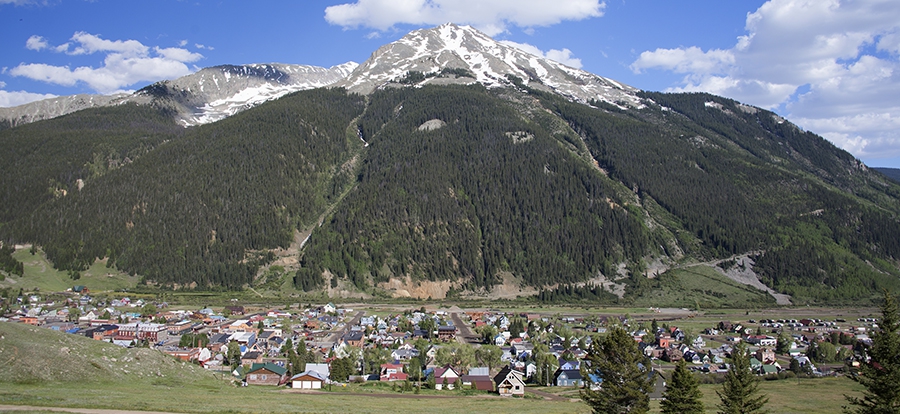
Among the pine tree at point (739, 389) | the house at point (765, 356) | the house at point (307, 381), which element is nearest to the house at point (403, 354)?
the house at point (307, 381)

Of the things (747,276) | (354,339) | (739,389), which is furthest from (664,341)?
(747,276)

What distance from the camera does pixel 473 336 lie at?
347ft

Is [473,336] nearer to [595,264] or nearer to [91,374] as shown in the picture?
[91,374]

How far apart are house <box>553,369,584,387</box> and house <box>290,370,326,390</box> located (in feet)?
86.2

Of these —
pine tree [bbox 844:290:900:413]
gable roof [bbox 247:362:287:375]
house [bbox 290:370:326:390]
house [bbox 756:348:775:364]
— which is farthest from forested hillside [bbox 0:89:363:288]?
pine tree [bbox 844:290:900:413]

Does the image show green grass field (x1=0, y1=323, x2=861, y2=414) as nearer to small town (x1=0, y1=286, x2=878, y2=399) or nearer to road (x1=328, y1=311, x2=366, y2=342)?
small town (x1=0, y1=286, x2=878, y2=399)

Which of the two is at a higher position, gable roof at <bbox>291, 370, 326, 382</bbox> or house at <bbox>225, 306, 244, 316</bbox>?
house at <bbox>225, 306, 244, 316</bbox>

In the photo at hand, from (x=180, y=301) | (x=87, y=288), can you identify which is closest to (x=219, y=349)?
(x=180, y=301)

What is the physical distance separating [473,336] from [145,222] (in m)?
111

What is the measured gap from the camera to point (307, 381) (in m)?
63.2

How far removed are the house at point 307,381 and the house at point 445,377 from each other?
39.1 ft

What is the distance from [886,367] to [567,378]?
42.4 metres

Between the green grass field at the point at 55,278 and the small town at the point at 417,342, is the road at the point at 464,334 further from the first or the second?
the green grass field at the point at 55,278

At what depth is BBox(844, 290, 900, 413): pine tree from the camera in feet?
107
